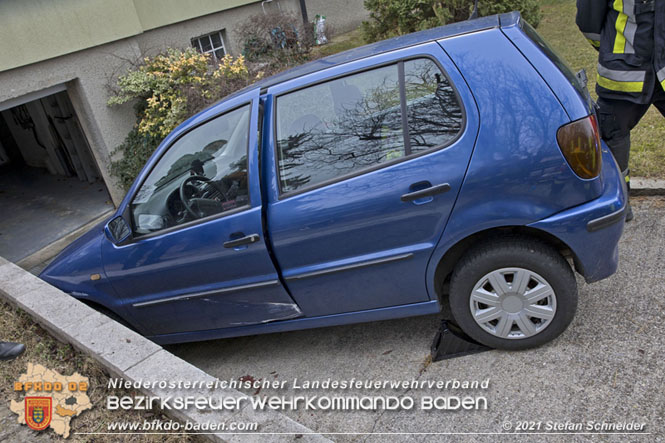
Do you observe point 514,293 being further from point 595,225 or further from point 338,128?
point 338,128

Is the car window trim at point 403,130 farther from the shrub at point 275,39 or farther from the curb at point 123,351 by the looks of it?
the shrub at point 275,39

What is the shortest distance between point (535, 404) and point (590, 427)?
A: 27 cm

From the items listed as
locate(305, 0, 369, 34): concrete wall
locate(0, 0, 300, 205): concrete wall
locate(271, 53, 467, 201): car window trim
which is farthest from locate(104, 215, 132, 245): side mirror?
locate(305, 0, 369, 34): concrete wall

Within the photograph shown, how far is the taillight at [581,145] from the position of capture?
250cm

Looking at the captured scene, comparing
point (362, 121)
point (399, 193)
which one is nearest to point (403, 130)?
point (362, 121)

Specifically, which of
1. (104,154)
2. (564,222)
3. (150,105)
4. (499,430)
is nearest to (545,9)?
(150,105)

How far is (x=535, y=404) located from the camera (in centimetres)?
259

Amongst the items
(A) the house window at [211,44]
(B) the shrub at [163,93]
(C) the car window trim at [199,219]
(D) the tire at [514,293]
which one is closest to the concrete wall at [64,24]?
(B) the shrub at [163,93]

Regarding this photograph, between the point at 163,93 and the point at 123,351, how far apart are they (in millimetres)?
4958

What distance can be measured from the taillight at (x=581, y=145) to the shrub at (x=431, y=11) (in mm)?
5130

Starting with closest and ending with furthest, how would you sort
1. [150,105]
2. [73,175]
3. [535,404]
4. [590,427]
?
[590,427] < [535,404] < [150,105] < [73,175]

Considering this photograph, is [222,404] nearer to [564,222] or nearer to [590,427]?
[590,427]

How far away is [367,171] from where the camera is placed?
274 centimetres

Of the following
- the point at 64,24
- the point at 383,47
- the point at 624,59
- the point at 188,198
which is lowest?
the point at 188,198
